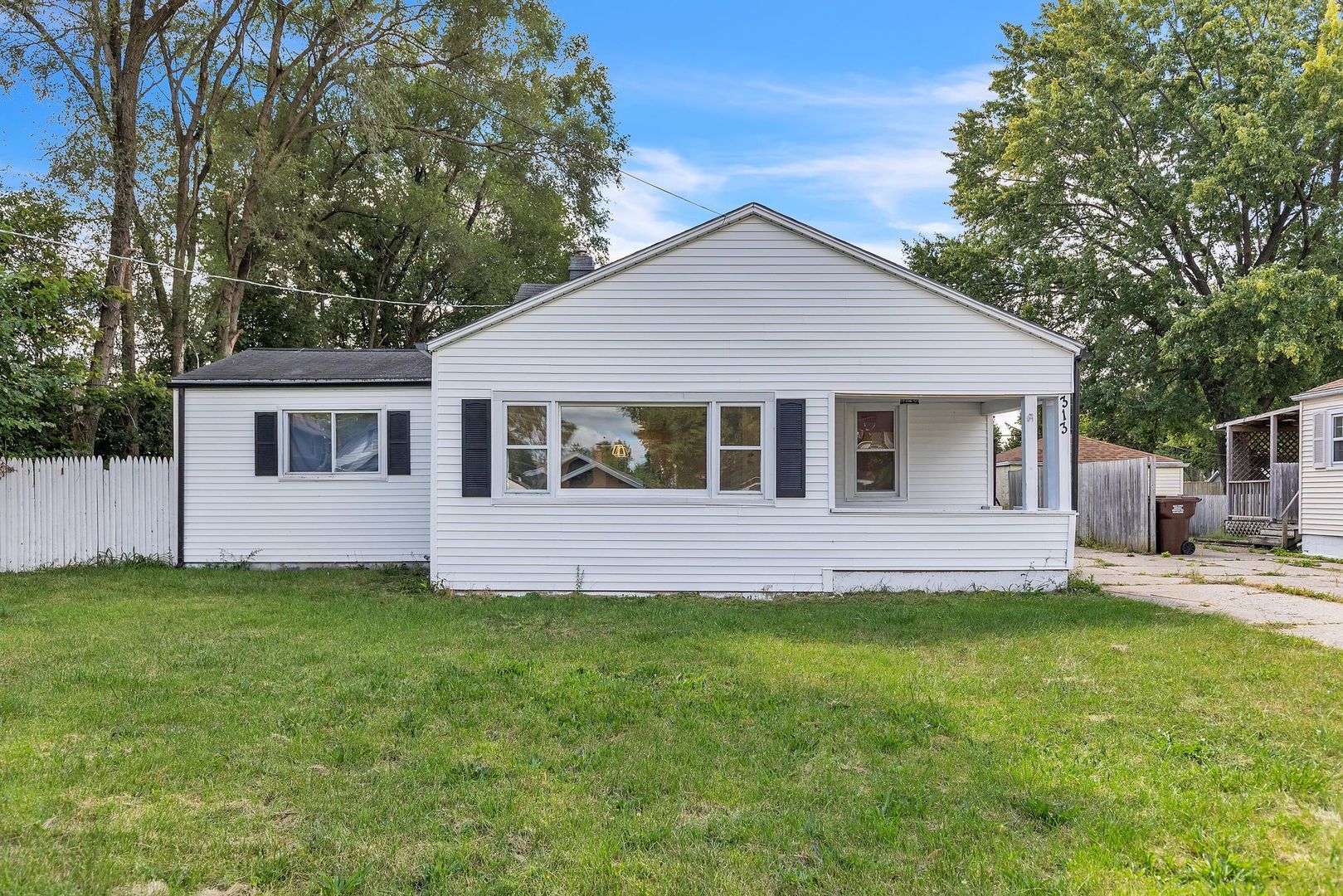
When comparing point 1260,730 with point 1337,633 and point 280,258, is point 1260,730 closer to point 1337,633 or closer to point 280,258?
point 1337,633

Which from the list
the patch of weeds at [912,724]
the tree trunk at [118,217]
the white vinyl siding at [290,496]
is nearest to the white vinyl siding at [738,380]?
the white vinyl siding at [290,496]

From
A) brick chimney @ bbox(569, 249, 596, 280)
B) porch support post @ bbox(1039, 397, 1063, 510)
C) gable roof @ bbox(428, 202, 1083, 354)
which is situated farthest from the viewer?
brick chimney @ bbox(569, 249, 596, 280)

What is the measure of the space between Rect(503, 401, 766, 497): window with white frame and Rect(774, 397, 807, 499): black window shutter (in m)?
0.21

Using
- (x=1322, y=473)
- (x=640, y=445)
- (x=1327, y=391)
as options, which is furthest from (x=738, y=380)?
(x=1322, y=473)

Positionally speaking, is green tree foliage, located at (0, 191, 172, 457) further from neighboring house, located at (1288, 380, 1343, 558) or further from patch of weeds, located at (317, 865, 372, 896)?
neighboring house, located at (1288, 380, 1343, 558)

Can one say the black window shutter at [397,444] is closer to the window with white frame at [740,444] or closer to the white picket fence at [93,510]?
the white picket fence at [93,510]

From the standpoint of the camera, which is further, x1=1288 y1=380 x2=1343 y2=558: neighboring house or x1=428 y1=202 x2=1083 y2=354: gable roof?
x1=1288 y1=380 x2=1343 y2=558: neighboring house

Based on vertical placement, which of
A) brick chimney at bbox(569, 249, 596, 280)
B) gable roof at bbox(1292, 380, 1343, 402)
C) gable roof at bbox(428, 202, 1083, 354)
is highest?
brick chimney at bbox(569, 249, 596, 280)

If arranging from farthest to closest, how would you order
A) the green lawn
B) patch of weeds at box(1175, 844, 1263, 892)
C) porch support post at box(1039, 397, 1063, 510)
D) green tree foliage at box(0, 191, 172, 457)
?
green tree foliage at box(0, 191, 172, 457)
porch support post at box(1039, 397, 1063, 510)
the green lawn
patch of weeds at box(1175, 844, 1263, 892)

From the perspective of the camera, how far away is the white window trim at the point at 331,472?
477 inches

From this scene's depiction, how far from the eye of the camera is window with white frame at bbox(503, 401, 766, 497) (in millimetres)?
9844

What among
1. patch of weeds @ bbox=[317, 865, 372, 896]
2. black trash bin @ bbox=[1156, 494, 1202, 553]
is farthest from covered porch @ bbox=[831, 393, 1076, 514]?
patch of weeds @ bbox=[317, 865, 372, 896]

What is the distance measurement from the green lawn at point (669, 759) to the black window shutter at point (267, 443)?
479 cm

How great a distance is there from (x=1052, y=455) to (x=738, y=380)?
169 inches
